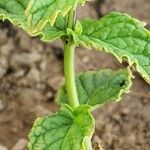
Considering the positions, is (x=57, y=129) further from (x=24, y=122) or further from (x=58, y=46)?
(x=58, y=46)

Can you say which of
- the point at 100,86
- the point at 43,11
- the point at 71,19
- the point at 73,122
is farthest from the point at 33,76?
the point at 43,11

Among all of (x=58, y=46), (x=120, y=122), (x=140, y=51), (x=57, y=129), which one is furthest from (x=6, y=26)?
(x=140, y=51)

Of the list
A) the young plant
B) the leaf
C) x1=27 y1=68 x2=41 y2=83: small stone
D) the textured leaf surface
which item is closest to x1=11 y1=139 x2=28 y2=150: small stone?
x1=27 y1=68 x2=41 y2=83: small stone

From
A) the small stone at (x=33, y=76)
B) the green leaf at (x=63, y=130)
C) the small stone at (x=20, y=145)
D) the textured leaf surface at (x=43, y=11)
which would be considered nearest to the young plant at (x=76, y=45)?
the green leaf at (x=63, y=130)

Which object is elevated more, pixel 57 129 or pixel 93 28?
pixel 93 28

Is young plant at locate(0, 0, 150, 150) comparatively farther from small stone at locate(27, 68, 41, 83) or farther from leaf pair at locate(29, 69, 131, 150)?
small stone at locate(27, 68, 41, 83)

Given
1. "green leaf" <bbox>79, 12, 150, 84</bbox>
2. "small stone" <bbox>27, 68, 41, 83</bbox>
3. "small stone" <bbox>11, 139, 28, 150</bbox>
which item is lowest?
"small stone" <bbox>11, 139, 28, 150</bbox>
